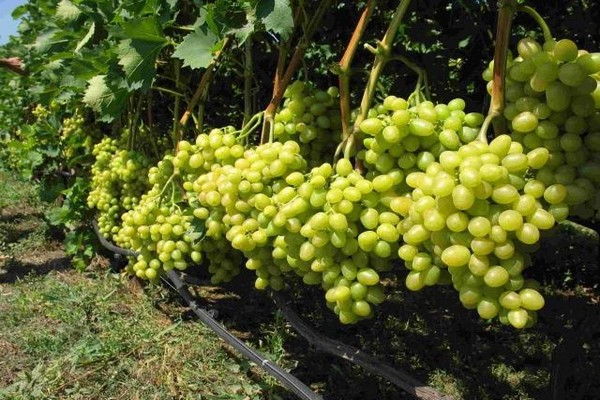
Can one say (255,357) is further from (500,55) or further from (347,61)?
(500,55)

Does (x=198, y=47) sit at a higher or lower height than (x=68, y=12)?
higher

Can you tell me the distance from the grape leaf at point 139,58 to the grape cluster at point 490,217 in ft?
4.66

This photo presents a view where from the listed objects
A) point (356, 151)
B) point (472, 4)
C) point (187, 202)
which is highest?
point (472, 4)

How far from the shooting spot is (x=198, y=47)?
6.51ft

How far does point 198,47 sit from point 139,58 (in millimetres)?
377

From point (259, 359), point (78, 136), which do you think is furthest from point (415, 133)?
point (78, 136)

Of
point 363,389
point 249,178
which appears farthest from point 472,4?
point 363,389

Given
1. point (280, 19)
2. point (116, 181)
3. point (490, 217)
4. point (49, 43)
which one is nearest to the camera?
point (490, 217)

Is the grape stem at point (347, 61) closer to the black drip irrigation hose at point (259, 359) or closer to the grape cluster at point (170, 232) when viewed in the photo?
the grape cluster at point (170, 232)

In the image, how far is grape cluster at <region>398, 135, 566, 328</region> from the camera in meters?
1.13

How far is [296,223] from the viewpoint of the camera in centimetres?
152

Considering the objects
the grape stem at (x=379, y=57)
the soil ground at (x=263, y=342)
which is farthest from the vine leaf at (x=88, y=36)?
the grape stem at (x=379, y=57)

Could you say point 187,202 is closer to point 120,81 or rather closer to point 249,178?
point 120,81

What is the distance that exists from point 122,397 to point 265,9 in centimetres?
233
